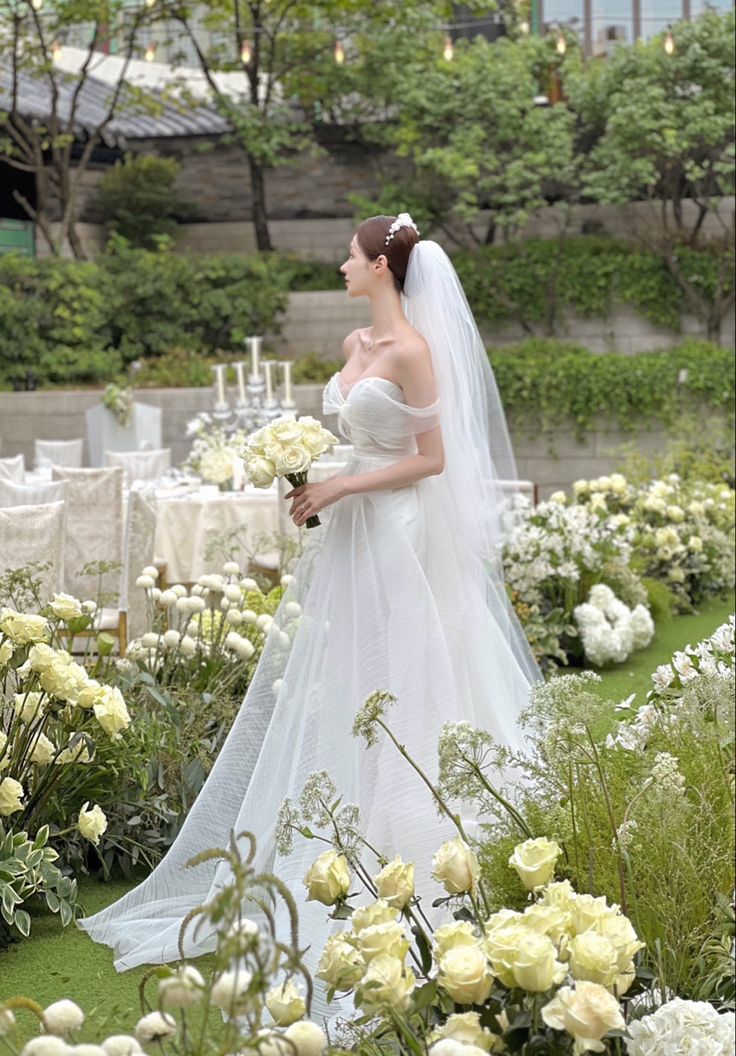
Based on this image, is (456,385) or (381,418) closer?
(381,418)

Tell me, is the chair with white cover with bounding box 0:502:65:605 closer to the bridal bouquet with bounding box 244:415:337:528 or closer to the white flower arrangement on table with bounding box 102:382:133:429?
the bridal bouquet with bounding box 244:415:337:528

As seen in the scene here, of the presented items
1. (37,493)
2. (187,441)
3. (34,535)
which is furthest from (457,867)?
(187,441)

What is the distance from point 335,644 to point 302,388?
33.2 feet

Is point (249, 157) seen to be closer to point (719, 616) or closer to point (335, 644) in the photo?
point (719, 616)

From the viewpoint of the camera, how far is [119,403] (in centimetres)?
1053

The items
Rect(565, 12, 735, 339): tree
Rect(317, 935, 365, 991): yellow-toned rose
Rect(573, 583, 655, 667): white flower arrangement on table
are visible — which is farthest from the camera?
Rect(565, 12, 735, 339): tree

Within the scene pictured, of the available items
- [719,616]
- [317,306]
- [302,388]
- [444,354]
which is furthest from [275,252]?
[444,354]

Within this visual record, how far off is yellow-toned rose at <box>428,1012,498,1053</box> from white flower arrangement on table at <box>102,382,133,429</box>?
29.0ft

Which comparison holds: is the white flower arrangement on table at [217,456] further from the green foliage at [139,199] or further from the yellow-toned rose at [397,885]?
the green foliage at [139,199]

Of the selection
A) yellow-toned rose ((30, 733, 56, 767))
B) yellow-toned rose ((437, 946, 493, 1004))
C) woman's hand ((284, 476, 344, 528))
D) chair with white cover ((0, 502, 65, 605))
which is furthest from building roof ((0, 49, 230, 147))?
Answer: yellow-toned rose ((437, 946, 493, 1004))

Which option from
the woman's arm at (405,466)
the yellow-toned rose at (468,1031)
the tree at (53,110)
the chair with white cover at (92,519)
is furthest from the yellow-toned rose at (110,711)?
the tree at (53,110)

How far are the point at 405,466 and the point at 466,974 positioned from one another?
2235 millimetres

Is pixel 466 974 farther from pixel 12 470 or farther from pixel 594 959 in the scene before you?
pixel 12 470

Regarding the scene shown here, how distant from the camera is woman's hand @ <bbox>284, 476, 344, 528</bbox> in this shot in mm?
3939
